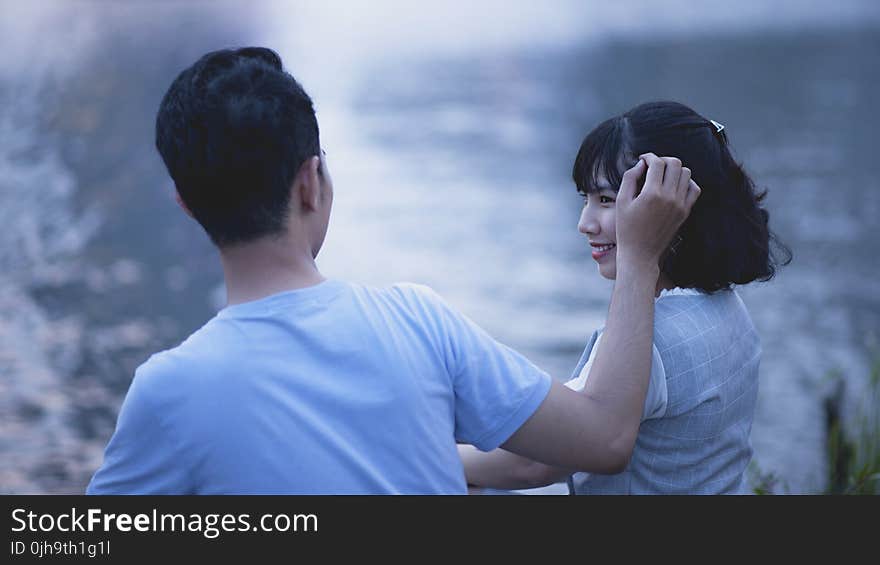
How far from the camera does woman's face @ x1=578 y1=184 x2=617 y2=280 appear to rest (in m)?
2.54

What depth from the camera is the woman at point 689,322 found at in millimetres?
2359

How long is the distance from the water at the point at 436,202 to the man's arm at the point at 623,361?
3.03 meters

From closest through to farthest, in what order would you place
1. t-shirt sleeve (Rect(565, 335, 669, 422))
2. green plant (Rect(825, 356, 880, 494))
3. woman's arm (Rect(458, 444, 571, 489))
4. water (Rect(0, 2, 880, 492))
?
t-shirt sleeve (Rect(565, 335, 669, 422)) < woman's arm (Rect(458, 444, 571, 489)) < green plant (Rect(825, 356, 880, 494)) < water (Rect(0, 2, 880, 492))

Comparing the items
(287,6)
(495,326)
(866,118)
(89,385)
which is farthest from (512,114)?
(287,6)

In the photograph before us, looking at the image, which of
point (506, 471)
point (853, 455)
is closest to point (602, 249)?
point (506, 471)

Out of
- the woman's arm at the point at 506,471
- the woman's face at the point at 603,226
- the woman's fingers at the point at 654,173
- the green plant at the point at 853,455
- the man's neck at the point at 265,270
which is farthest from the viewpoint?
the green plant at the point at 853,455

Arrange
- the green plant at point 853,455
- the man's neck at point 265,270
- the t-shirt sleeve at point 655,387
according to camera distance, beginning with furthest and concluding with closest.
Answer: the green plant at point 853,455
the t-shirt sleeve at point 655,387
the man's neck at point 265,270

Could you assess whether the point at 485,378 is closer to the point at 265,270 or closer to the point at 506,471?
the point at 265,270

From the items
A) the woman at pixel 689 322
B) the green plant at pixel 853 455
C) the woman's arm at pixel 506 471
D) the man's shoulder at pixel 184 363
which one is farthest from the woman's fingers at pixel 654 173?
the green plant at pixel 853 455

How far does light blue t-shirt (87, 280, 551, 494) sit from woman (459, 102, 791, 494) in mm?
466

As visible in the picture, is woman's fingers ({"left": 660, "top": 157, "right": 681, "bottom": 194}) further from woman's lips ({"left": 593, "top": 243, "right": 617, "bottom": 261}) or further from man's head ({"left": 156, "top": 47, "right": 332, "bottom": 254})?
man's head ({"left": 156, "top": 47, "right": 332, "bottom": 254})

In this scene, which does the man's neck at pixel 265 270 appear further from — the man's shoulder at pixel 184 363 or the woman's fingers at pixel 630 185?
the woman's fingers at pixel 630 185

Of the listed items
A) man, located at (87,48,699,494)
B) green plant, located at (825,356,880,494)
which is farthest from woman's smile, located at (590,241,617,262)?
green plant, located at (825,356,880,494)
